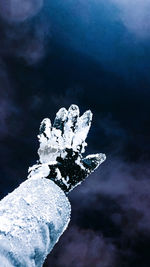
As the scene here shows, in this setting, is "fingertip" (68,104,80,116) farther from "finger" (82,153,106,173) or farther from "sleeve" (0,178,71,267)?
"sleeve" (0,178,71,267)

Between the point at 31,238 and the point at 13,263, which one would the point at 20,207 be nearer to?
the point at 31,238

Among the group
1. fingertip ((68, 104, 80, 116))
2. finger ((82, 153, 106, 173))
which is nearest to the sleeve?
A: finger ((82, 153, 106, 173))

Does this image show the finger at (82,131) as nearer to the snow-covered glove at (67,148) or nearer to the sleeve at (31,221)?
the snow-covered glove at (67,148)

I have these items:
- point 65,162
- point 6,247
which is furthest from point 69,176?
point 6,247

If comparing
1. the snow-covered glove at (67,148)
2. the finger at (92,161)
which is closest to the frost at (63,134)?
the snow-covered glove at (67,148)

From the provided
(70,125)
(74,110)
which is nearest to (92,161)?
(70,125)

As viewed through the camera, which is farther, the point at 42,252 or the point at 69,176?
the point at 69,176
